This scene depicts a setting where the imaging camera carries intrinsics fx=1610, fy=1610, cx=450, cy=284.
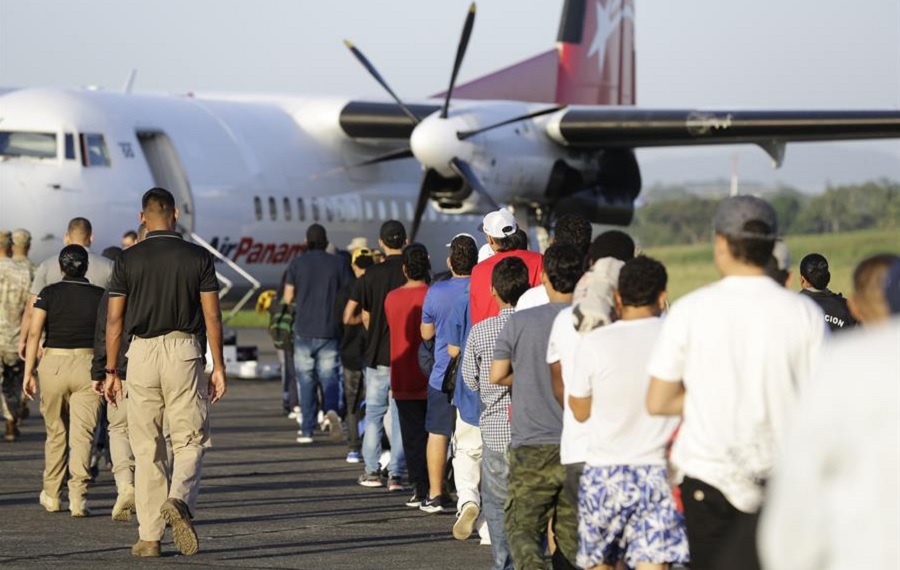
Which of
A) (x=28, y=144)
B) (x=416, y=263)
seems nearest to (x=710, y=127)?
(x=28, y=144)

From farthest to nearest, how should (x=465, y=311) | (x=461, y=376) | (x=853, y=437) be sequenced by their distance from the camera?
(x=465, y=311), (x=461, y=376), (x=853, y=437)

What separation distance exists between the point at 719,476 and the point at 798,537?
2.16 metres

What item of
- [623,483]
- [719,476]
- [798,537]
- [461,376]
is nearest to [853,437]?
[798,537]

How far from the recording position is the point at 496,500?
6922mm

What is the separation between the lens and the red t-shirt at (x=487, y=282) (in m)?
7.79

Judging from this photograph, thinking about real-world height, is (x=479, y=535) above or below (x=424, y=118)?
below

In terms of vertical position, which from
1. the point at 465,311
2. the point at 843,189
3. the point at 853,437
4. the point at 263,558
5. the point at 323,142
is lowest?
the point at 263,558

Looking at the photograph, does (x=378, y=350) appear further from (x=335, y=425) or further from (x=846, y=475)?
(x=846, y=475)

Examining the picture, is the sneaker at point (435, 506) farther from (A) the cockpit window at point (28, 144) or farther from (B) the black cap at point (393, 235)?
(A) the cockpit window at point (28, 144)

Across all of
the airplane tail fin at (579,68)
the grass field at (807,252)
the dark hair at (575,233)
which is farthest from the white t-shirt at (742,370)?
the grass field at (807,252)

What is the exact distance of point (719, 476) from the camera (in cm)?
440

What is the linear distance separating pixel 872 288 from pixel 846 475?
53.8 inches

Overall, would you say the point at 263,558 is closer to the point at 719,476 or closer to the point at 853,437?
the point at 719,476

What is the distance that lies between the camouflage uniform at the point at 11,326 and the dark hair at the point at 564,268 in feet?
24.4
